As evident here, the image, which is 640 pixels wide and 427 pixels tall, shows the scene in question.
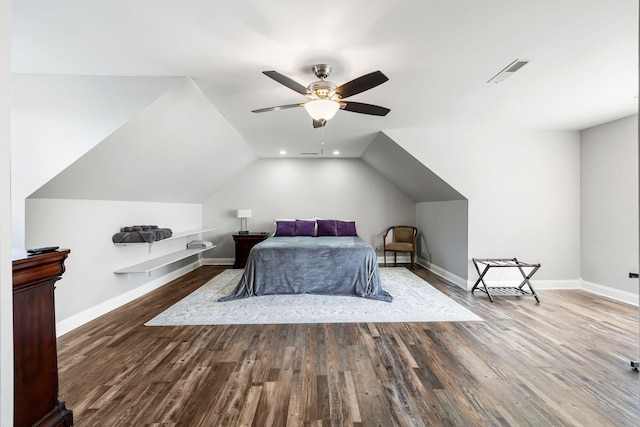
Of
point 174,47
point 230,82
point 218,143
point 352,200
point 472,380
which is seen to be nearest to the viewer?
point 472,380

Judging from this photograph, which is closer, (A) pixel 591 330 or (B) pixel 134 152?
(A) pixel 591 330

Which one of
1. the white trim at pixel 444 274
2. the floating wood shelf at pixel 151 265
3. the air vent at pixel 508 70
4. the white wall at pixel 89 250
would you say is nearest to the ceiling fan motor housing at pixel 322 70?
the air vent at pixel 508 70

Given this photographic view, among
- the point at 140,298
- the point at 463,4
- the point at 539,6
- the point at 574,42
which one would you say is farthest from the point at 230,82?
the point at 140,298

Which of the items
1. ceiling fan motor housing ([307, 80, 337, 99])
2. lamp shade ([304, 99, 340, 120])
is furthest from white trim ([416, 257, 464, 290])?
ceiling fan motor housing ([307, 80, 337, 99])

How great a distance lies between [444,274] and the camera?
188 inches

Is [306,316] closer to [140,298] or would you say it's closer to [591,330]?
[140,298]

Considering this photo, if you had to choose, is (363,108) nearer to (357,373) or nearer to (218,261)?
(357,373)

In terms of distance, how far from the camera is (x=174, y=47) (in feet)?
6.74

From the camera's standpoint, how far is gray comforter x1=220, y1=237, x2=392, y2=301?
3.77 meters

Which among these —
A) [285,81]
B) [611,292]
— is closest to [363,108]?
[285,81]

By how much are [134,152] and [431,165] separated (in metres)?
3.75

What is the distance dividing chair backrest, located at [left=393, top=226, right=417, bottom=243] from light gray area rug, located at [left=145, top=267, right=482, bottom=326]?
1.98 meters

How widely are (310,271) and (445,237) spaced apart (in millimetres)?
2516

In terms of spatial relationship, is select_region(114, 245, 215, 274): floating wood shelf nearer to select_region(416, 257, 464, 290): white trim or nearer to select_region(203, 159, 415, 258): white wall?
select_region(203, 159, 415, 258): white wall
